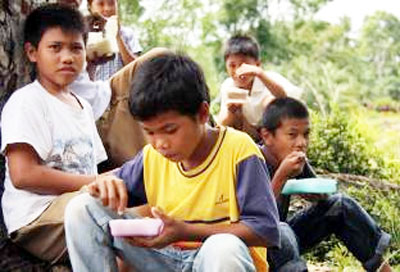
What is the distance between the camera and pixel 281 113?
3234 millimetres

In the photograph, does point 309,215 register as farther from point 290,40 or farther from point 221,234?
point 290,40

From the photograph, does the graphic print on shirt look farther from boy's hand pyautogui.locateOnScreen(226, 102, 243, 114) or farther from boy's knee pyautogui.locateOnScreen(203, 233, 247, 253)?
boy's hand pyautogui.locateOnScreen(226, 102, 243, 114)

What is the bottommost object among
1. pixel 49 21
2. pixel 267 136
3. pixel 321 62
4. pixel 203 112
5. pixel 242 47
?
pixel 321 62

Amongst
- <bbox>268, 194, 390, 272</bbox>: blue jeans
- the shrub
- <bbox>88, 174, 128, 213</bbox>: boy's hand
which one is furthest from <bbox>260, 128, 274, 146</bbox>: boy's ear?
the shrub

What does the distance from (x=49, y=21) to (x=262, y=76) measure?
1.63 m

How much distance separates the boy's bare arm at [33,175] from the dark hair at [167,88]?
1.75ft

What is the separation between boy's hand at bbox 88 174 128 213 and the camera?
2.00m

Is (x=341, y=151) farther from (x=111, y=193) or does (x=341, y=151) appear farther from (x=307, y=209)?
(x=111, y=193)

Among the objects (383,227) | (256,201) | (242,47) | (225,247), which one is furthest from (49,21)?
(383,227)

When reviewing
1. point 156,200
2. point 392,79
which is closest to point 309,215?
point 156,200

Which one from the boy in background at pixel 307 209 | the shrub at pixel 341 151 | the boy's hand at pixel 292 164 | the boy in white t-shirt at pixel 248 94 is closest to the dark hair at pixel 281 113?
the boy in background at pixel 307 209

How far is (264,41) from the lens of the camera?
2089cm

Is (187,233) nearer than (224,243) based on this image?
No

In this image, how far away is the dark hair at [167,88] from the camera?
201cm
